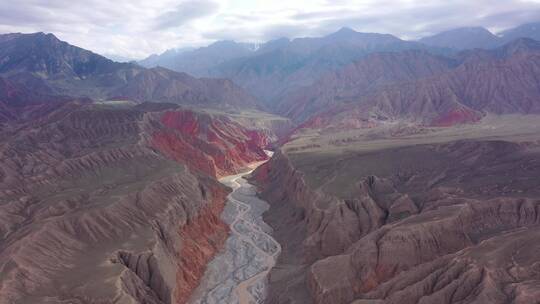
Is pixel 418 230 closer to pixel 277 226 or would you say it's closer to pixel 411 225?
pixel 411 225

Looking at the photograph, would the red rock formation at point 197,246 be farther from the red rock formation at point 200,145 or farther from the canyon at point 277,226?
the red rock formation at point 200,145

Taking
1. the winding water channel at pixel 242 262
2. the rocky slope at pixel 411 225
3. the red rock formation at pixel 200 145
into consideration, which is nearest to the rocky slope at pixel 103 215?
the red rock formation at pixel 200 145

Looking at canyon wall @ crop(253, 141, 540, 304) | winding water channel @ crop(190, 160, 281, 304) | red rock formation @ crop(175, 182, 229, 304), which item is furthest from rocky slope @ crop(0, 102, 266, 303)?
canyon wall @ crop(253, 141, 540, 304)

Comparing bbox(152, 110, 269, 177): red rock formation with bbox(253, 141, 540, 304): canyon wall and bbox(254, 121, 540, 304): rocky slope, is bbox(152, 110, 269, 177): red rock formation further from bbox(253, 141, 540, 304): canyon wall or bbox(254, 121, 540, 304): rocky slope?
bbox(253, 141, 540, 304): canyon wall

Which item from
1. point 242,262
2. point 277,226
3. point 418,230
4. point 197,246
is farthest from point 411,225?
point 277,226

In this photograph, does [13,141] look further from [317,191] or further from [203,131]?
[317,191]

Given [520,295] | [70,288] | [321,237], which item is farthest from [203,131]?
[520,295]
